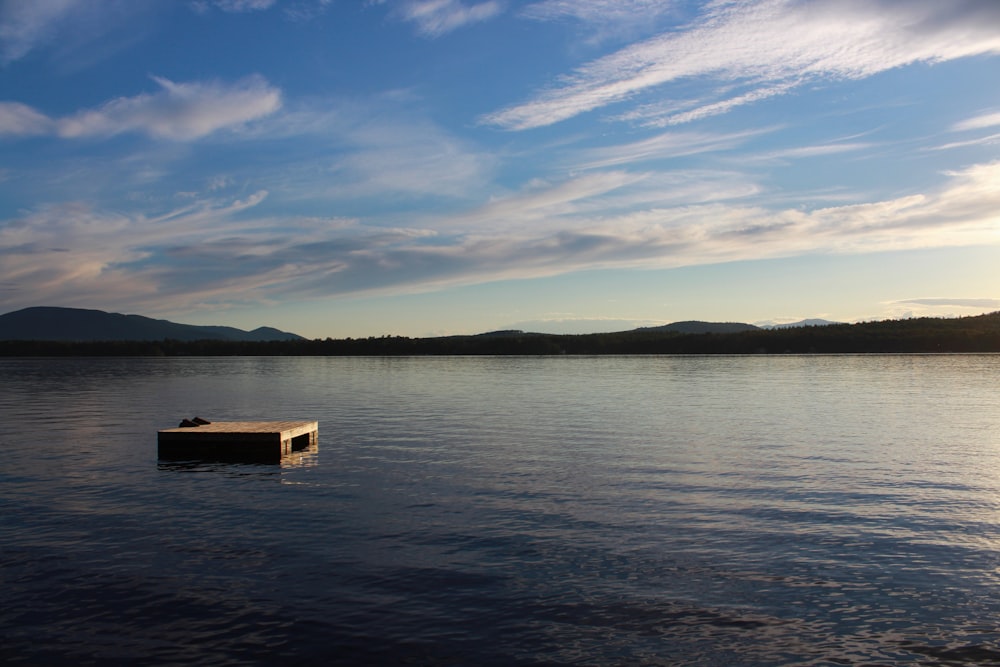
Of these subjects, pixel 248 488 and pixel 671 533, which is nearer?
pixel 671 533

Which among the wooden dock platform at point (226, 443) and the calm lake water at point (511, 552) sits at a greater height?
the wooden dock platform at point (226, 443)

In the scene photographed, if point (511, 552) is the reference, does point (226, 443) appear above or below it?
above

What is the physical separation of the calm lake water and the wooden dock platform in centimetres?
105

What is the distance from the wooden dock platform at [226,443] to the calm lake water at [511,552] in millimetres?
1053

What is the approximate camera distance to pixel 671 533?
17109 mm

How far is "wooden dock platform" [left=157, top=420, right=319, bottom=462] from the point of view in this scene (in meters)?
29.9

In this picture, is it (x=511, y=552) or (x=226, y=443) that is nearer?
(x=511, y=552)

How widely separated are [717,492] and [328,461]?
1455cm

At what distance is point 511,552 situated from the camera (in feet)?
51.3

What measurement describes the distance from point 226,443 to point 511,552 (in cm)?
1896

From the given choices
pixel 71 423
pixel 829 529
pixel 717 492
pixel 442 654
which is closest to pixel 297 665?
pixel 442 654

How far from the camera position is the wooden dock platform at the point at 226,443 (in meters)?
29.9

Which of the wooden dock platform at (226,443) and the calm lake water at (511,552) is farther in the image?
the wooden dock platform at (226,443)

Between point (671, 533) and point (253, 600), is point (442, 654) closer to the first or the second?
point (253, 600)
